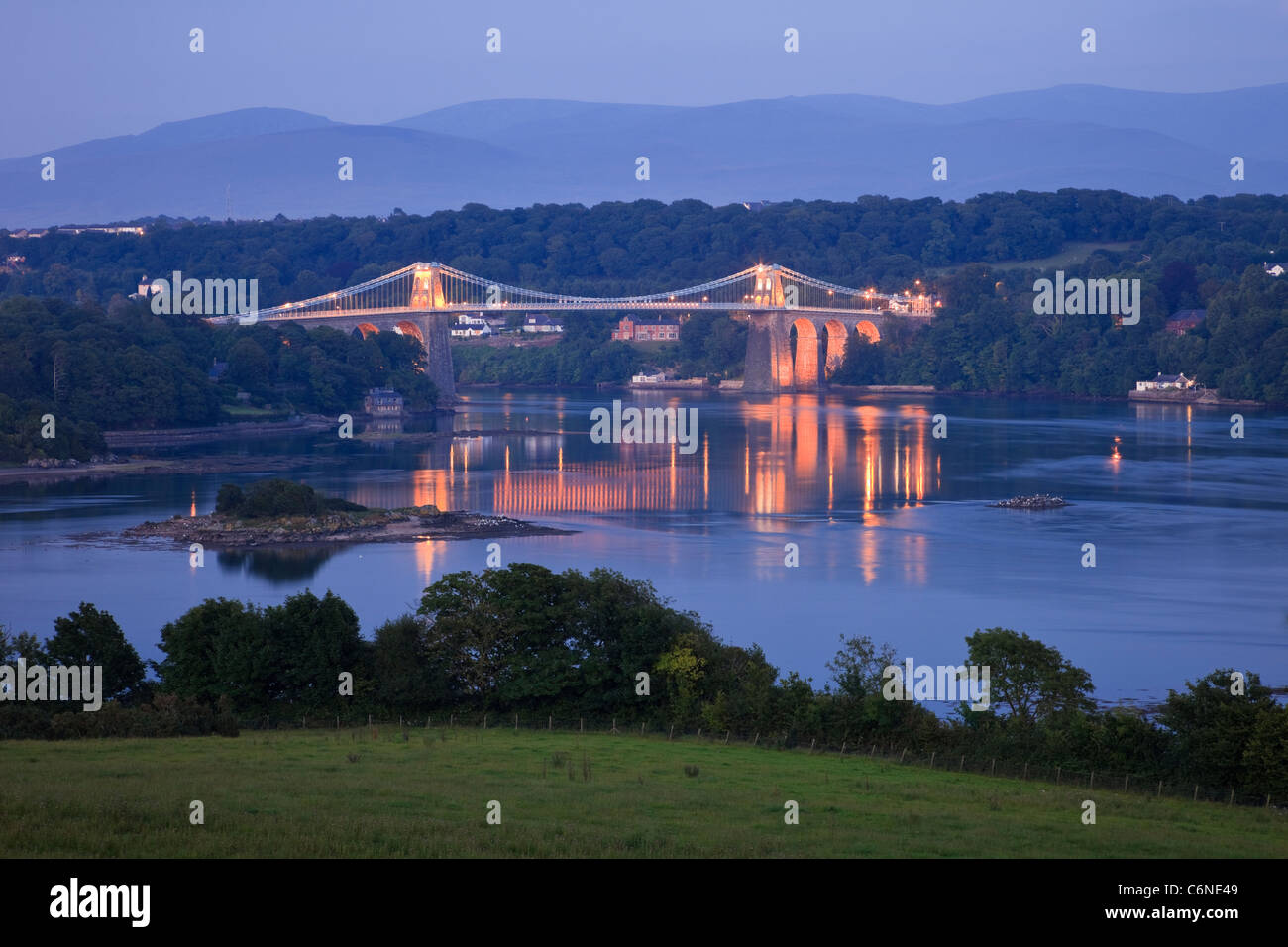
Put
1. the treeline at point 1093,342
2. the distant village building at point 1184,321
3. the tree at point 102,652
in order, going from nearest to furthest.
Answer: the tree at point 102,652 < the treeline at point 1093,342 < the distant village building at point 1184,321

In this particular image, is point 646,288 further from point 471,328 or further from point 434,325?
point 434,325

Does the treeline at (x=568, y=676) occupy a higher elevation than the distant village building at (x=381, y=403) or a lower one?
lower

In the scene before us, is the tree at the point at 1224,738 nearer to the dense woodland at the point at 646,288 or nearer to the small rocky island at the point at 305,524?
the small rocky island at the point at 305,524

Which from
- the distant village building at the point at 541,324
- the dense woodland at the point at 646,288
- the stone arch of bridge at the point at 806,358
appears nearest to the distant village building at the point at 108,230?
the dense woodland at the point at 646,288

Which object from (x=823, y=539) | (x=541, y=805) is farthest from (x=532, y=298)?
(x=541, y=805)

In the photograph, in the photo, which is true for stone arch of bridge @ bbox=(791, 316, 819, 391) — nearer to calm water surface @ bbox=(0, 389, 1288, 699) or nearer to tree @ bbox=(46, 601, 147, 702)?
calm water surface @ bbox=(0, 389, 1288, 699)
